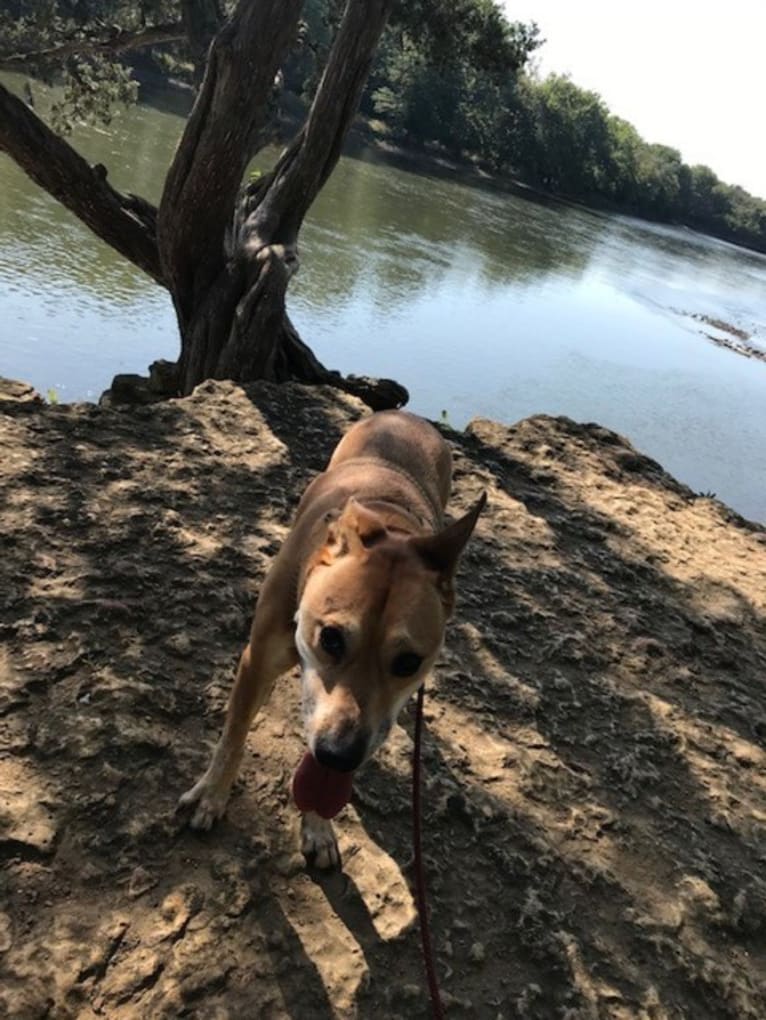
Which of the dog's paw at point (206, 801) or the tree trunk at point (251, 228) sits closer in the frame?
the dog's paw at point (206, 801)

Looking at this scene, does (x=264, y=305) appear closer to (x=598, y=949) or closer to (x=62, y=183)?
(x=62, y=183)

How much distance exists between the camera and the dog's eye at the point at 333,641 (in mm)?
2404

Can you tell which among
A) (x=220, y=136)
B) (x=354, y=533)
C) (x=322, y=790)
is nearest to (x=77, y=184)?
(x=220, y=136)

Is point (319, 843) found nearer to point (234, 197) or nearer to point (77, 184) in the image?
point (234, 197)

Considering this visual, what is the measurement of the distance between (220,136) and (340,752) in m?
6.46

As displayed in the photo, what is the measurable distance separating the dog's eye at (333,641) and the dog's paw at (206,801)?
74cm

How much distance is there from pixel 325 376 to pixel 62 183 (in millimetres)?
3358

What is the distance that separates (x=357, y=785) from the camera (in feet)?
10.3

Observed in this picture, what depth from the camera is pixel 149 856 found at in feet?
8.57

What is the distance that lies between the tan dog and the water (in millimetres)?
9062

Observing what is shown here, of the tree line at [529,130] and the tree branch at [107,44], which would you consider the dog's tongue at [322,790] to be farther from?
the tree line at [529,130]

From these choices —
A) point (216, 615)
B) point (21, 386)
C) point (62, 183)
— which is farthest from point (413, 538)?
point (62, 183)

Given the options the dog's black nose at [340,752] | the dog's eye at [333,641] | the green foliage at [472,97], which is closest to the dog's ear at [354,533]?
the dog's eye at [333,641]

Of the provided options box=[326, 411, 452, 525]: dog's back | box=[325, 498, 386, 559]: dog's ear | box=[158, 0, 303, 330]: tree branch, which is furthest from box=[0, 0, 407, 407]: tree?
box=[325, 498, 386, 559]: dog's ear
